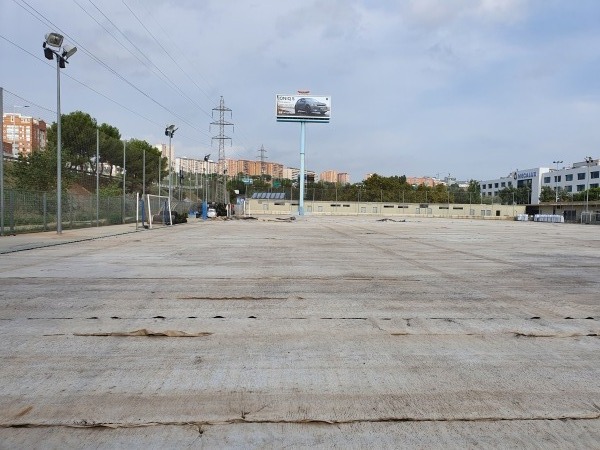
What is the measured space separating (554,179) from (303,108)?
87202mm

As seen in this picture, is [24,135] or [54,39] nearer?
[54,39]

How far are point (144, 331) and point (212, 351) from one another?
1185mm

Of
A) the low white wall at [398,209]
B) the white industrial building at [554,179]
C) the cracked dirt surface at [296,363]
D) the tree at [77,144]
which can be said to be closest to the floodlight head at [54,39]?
the tree at [77,144]

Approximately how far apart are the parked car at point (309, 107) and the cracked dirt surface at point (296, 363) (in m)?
73.0

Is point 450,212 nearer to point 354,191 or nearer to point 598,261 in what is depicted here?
point 354,191

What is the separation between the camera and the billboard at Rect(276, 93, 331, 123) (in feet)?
263

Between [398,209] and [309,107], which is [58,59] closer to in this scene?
[309,107]

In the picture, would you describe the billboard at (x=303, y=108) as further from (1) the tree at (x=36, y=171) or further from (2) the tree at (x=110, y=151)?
(1) the tree at (x=36, y=171)

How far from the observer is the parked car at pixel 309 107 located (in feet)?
263

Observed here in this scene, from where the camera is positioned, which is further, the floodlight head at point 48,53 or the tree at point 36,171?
the tree at point 36,171

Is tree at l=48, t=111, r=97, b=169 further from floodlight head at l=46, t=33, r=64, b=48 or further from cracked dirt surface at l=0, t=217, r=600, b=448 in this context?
cracked dirt surface at l=0, t=217, r=600, b=448

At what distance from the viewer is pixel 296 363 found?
190 inches

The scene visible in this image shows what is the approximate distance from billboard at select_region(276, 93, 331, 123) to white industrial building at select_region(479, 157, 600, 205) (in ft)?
153

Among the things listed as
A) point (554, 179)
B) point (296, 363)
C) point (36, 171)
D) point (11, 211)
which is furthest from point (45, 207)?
point (554, 179)
